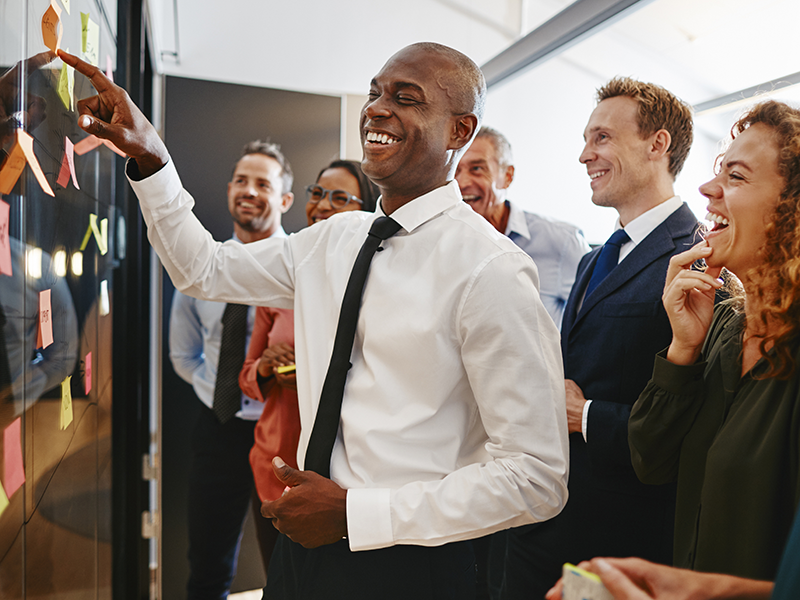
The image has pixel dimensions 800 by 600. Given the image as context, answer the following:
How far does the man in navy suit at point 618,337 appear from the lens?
56.7 inches

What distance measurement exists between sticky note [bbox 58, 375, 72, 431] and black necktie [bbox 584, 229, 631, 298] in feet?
4.31

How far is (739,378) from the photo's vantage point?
1110 mm

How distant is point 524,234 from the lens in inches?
94.3

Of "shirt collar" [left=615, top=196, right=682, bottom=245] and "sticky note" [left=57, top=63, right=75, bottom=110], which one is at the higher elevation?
"sticky note" [left=57, top=63, right=75, bottom=110]

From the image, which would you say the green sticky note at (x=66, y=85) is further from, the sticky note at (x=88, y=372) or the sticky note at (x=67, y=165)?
the sticky note at (x=88, y=372)

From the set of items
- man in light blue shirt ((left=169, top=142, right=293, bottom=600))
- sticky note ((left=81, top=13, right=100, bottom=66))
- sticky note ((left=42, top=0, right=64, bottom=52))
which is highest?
sticky note ((left=81, top=13, right=100, bottom=66))

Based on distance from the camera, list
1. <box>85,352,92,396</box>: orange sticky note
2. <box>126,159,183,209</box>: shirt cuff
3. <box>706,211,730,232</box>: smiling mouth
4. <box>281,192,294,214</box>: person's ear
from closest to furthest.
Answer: <box>126,159,183,209</box>: shirt cuff → <box>706,211,730,232</box>: smiling mouth → <box>85,352,92,396</box>: orange sticky note → <box>281,192,294,214</box>: person's ear

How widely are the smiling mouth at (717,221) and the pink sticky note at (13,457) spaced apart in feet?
4.29

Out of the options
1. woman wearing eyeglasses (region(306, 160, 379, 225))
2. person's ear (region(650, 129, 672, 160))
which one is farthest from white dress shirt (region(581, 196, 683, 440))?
woman wearing eyeglasses (region(306, 160, 379, 225))

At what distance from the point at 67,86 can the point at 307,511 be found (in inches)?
35.0

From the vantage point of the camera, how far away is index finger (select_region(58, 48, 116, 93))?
2.92 ft

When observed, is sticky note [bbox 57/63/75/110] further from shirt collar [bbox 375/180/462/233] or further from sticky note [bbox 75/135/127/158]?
shirt collar [bbox 375/180/462/233]

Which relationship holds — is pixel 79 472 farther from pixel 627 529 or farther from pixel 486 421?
pixel 627 529

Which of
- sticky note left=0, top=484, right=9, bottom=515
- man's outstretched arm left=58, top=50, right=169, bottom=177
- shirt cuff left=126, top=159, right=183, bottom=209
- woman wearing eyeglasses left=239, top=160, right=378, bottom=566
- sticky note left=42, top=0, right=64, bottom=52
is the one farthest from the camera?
woman wearing eyeglasses left=239, top=160, right=378, bottom=566
